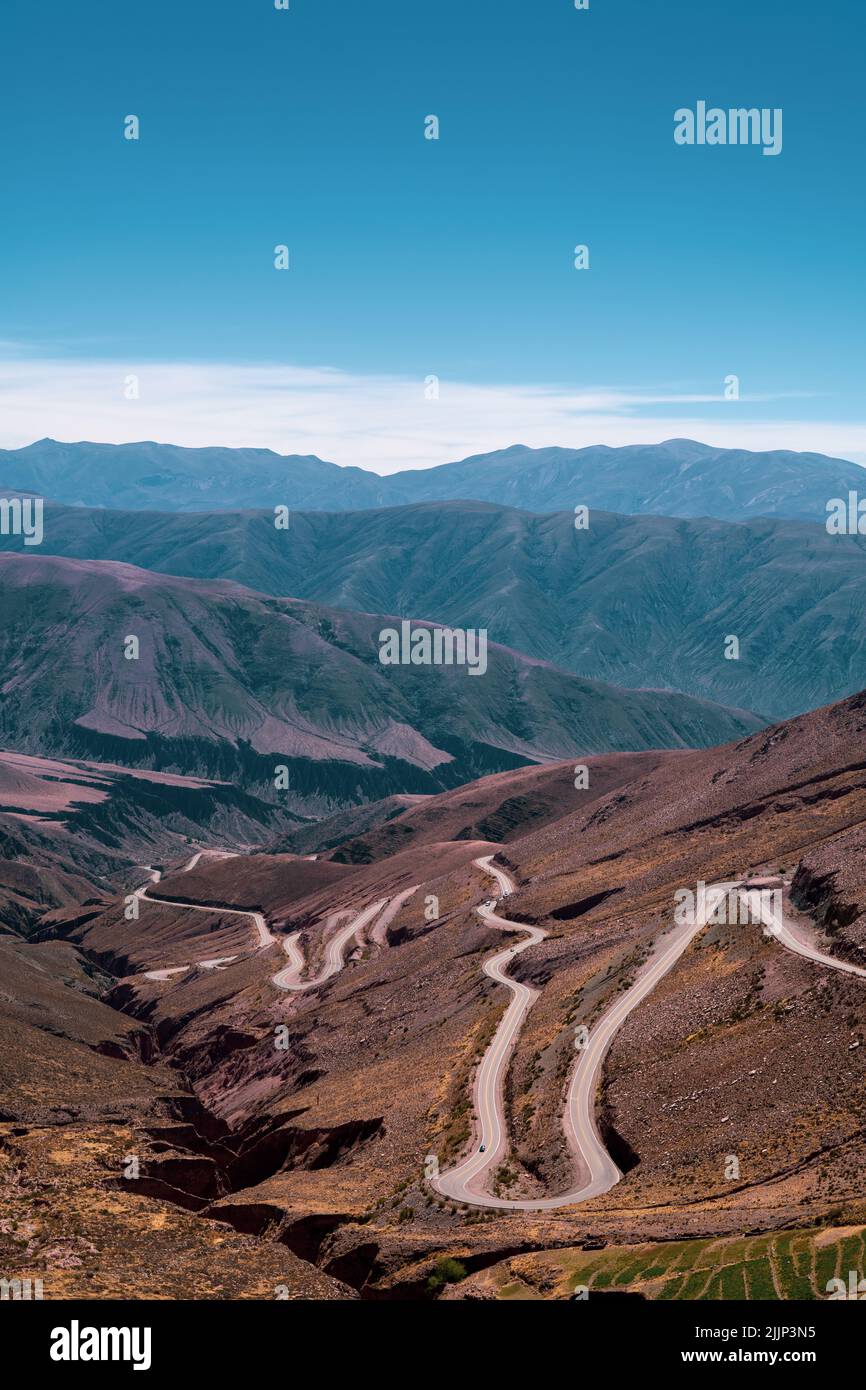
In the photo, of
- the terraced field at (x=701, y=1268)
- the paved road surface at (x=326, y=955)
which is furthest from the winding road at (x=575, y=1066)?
the terraced field at (x=701, y=1268)

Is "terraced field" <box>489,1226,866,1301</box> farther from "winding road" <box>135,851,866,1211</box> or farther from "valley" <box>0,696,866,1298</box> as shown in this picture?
"winding road" <box>135,851,866,1211</box>

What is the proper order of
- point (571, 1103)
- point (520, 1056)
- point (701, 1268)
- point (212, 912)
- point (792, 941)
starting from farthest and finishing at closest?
point (212, 912), point (520, 1056), point (792, 941), point (571, 1103), point (701, 1268)

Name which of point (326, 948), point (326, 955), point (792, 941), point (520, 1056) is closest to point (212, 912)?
point (326, 948)

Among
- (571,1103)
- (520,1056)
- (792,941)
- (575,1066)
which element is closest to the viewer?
(571,1103)

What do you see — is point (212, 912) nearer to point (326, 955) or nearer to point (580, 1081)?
point (326, 955)

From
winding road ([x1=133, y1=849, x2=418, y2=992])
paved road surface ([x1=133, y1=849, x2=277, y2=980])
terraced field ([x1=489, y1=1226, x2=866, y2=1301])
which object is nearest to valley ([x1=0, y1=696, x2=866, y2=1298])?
winding road ([x1=133, y1=849, x2=418, y2=992])

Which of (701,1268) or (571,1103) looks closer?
(701,1268)

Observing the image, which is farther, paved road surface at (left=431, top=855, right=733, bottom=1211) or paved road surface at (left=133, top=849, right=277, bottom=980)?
paved road surface at (left=133, top=849, right=277, bottom=980)

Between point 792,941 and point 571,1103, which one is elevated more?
point 792,941
